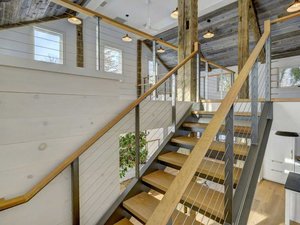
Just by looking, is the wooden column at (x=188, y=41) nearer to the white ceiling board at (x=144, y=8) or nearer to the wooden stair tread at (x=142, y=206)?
the wooden stair tread at (x=142, y=206)

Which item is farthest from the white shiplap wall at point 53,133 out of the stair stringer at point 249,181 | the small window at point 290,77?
the small window at point 290,77

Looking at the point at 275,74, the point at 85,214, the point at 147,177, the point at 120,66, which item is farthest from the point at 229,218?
the point at 275,74

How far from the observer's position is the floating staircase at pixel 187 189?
1.72 metres

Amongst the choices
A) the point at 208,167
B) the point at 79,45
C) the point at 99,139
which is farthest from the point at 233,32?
the point at 99,139

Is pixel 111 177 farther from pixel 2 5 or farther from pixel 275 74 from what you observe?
pixel 275 74

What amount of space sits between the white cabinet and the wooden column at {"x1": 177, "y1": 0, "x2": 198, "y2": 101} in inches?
178

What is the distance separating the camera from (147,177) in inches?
88.8

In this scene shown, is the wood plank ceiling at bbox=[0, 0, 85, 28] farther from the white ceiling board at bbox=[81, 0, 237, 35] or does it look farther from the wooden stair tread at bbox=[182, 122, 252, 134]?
the wooden stair tread at bbox=[182, 122, 252, 134]

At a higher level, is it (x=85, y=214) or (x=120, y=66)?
(x=120, y=66)

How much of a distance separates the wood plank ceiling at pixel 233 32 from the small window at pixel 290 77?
567 mm

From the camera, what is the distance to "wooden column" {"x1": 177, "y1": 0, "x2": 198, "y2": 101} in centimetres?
315

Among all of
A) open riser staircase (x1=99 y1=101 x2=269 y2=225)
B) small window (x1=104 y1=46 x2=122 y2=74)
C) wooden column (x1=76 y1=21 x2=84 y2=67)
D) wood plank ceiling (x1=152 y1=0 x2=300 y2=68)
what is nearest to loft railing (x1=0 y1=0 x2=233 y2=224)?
open riser staircase (x1=99 y1=101 x2=269 y2=225)

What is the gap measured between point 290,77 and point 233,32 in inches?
104

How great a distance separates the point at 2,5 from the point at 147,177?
3.98 metres
